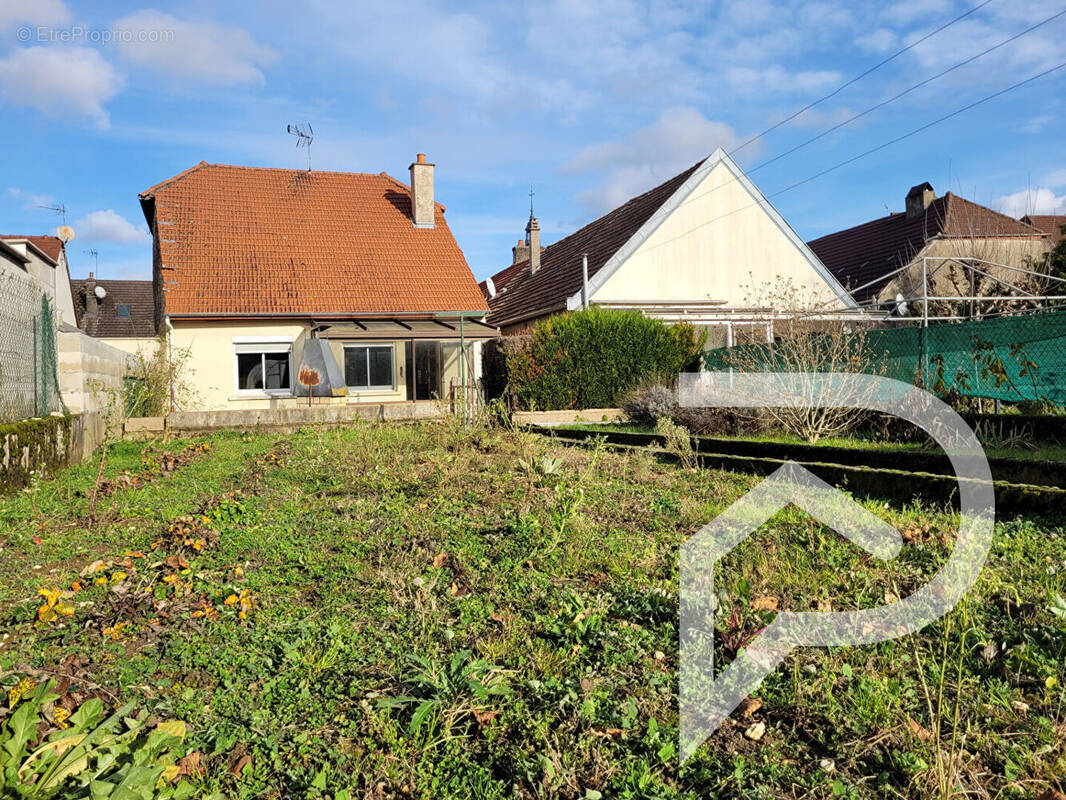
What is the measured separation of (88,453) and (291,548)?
721 cm

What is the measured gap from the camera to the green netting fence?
9.45 meters

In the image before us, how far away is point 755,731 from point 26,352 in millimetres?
9337

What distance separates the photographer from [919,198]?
29.6 m

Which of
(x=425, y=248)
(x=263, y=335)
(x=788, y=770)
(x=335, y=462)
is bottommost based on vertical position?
(x=788, y=770)

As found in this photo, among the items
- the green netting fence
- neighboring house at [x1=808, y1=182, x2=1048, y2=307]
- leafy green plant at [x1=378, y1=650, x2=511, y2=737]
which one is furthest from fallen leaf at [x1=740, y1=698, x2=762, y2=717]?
neighboring house at [x1=808, y1=182, x2=1048, y2=307]

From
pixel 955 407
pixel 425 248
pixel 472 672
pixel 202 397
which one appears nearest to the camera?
pixel 472 672

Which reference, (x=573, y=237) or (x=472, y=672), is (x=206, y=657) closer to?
(x=472, y=672)

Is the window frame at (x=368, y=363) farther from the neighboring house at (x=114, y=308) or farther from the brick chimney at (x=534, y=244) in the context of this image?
the neighboring house at (x=114, y=308)

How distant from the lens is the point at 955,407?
9.95m

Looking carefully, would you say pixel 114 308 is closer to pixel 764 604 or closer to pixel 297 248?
pixel 297 248

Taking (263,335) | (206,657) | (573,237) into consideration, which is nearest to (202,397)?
(263,335)

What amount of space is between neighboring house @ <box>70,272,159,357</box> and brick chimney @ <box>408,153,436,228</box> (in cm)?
2107

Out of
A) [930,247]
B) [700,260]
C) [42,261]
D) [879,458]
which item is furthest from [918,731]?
[930,247]

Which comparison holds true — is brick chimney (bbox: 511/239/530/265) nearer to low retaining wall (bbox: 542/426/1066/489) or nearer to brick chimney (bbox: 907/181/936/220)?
brick chimney (bbox: 907/181/936/220)
